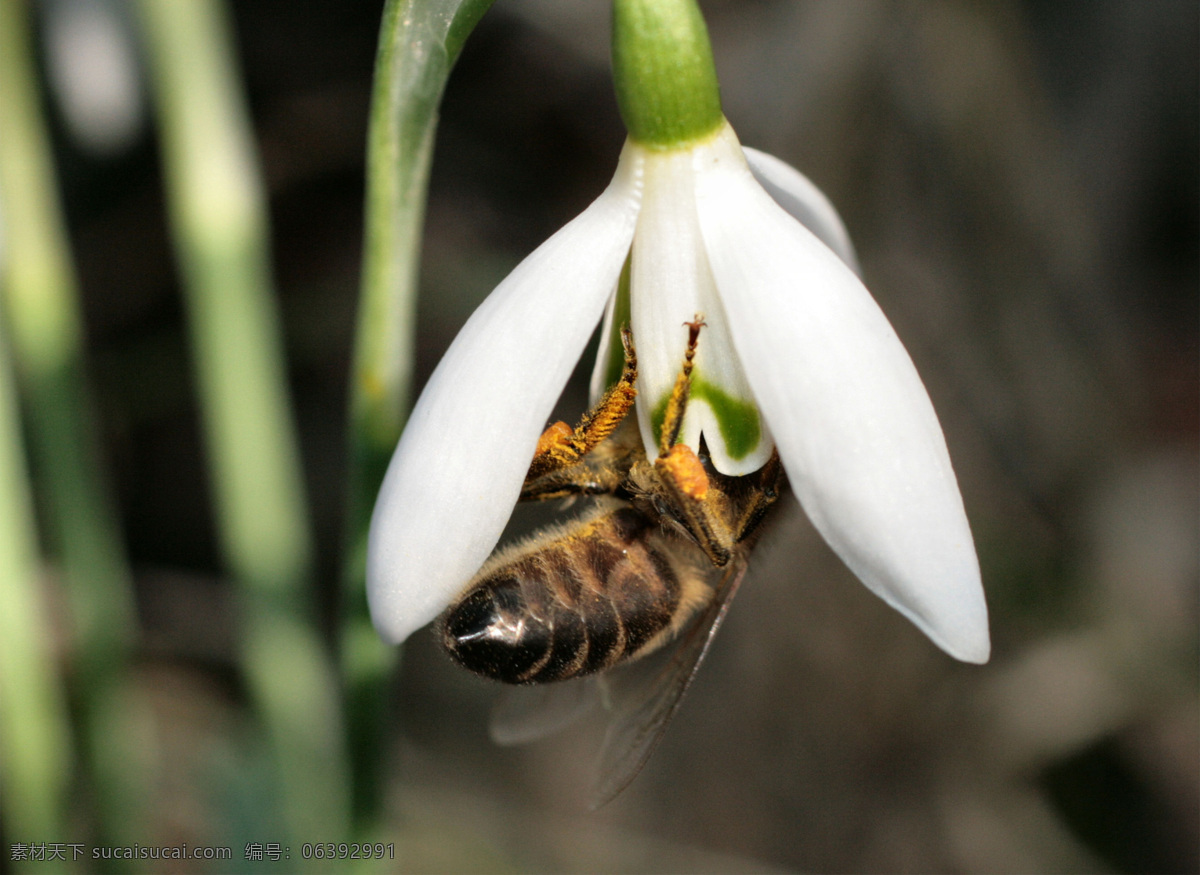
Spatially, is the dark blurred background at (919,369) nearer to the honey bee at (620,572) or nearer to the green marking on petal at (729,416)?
the honey bee at (620,572)

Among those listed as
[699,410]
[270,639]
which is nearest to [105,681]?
[270,639]

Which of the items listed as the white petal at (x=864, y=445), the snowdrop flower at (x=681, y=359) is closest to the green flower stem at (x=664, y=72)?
the snowdrop flower at (x=681, y=359)

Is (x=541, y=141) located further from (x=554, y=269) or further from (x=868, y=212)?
(x=554, y=269)

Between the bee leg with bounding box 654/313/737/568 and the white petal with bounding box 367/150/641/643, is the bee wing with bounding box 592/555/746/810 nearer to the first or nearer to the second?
the bee leg with bounding box 654/313/737/568

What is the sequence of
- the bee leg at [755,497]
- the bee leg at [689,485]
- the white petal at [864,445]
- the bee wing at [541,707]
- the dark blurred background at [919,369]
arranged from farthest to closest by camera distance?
the dark blurred background at [919,369]
the bee wing at [541,707]
the bee leg at [755,497]
the bee leg at [689,485]
the white petal at [864,445]

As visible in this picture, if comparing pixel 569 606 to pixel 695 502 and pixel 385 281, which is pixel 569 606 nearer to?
pixel 695 502
